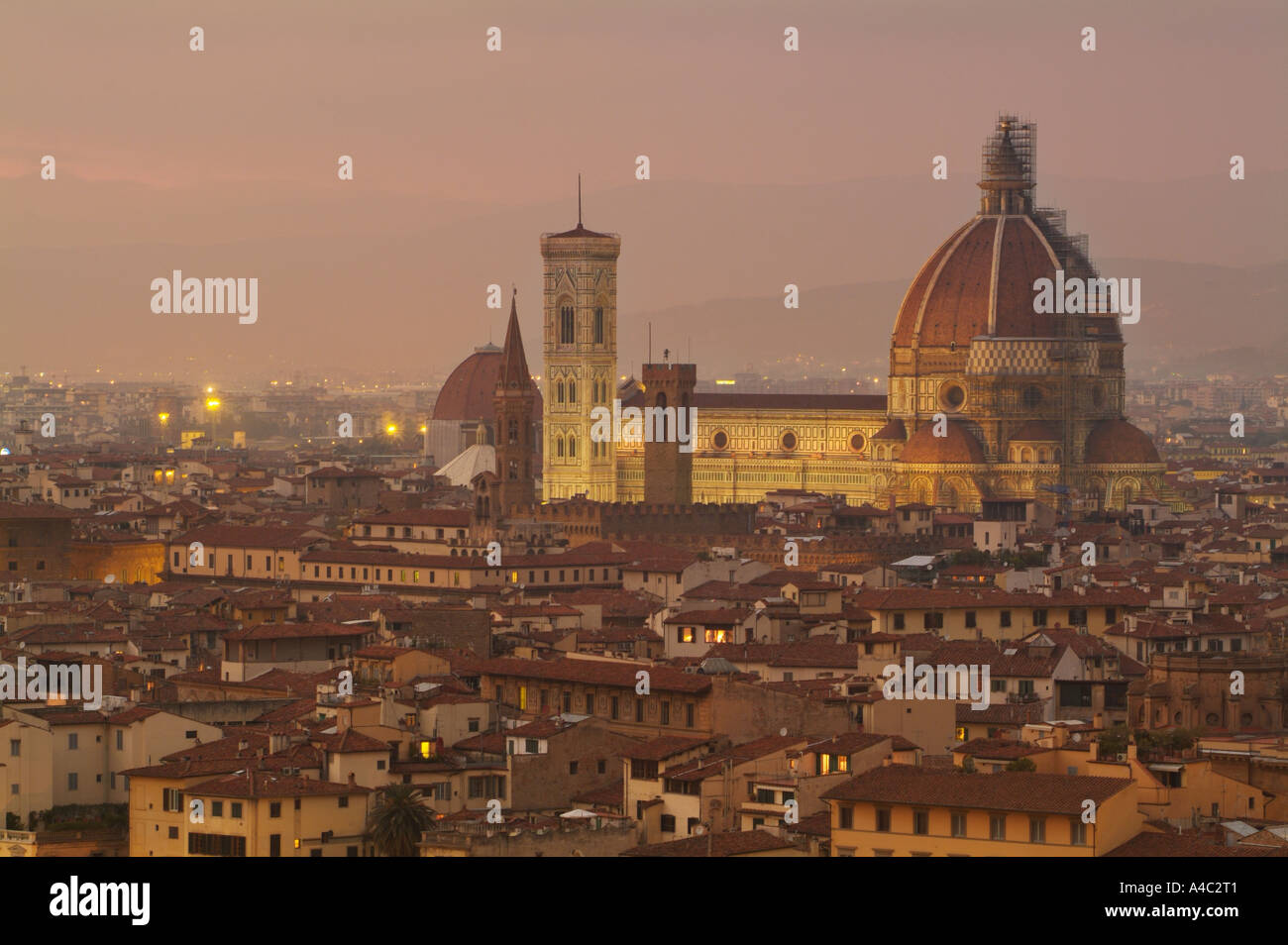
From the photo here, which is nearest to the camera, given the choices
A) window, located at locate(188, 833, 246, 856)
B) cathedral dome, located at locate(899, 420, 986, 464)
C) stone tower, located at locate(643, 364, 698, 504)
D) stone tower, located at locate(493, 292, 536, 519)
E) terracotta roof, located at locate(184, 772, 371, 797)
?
window, located at locate(188, 833, 246, 856)

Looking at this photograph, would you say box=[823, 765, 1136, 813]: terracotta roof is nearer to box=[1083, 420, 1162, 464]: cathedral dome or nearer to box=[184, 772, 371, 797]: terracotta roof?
box=[184, 772, 371, 797]: terracotta roof

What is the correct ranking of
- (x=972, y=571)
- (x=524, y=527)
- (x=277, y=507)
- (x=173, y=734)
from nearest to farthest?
1. (x=173, y=734)
2. (x=972, y=571)
3. (x=524, y=527)
4. (x=277, y=507)

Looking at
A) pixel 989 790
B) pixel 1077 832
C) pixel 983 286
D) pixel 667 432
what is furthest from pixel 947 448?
pixel 1077 832

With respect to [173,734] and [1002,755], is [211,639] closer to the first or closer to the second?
[173,734]

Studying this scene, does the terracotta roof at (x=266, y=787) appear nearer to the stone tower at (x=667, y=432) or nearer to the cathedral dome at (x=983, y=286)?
the stone tower at (x=667, y=432)

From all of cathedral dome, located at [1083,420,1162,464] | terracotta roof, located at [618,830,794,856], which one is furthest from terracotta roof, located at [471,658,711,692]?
cathedral dome, located at [1083,420,1162,464]
